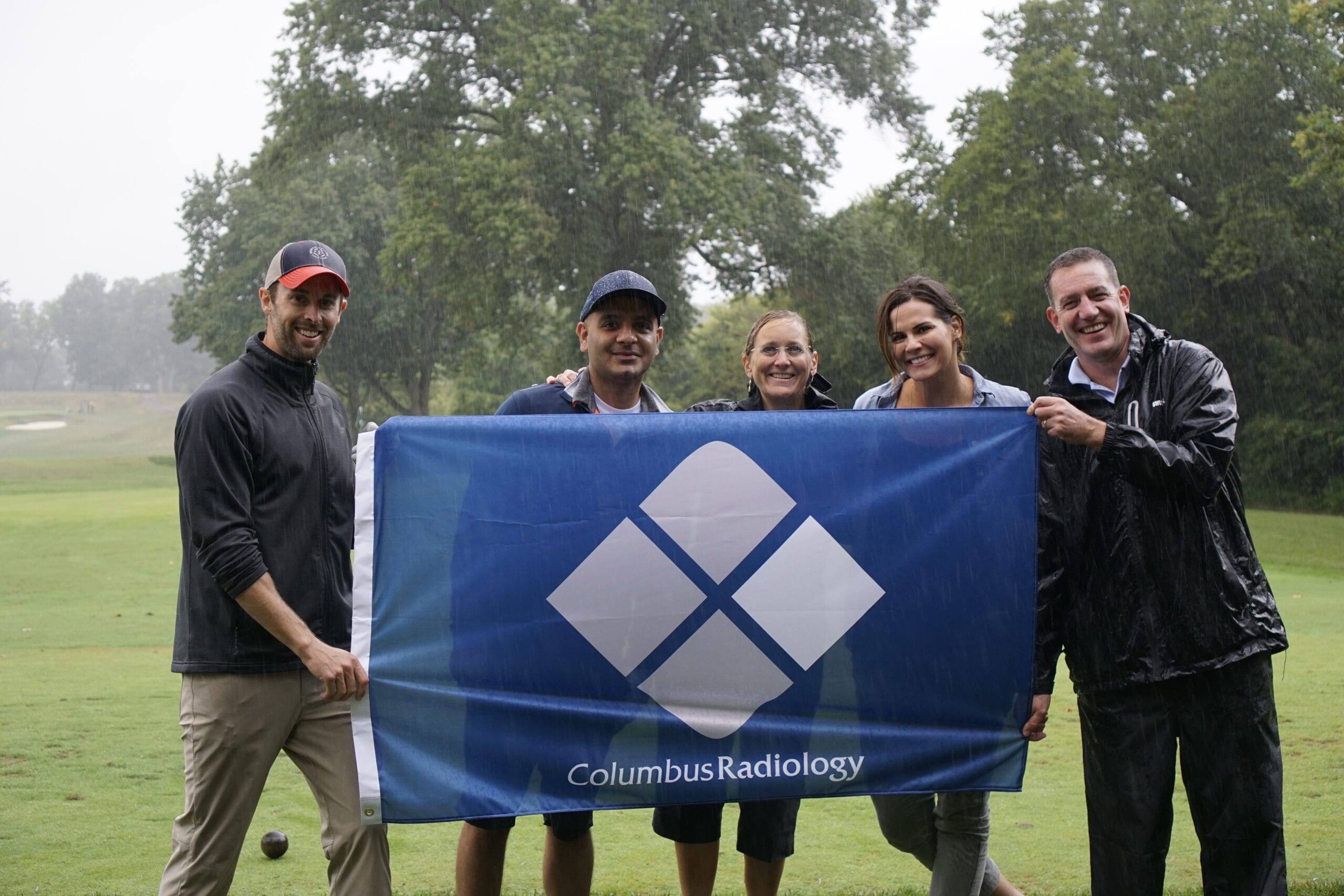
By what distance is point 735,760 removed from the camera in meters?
3.66

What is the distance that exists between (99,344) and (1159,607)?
5107 inches

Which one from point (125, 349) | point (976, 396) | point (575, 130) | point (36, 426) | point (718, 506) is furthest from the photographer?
point (125, 349)

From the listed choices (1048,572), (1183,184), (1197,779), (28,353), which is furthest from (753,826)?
(28,353)

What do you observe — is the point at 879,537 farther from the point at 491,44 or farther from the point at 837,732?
the point at 491,44

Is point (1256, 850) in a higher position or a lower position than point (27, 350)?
lower

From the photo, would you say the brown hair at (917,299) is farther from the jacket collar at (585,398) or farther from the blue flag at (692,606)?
the jacket collar at (585,398)

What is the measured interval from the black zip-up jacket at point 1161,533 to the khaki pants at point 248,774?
6.90 feet

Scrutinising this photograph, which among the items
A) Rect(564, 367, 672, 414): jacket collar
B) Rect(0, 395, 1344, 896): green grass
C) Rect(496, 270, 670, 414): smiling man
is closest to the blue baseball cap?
Rect(496, 270, 670, 414): smiling man

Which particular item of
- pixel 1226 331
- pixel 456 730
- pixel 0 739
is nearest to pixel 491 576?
pixel 456 730

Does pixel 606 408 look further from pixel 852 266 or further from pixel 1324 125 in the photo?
pixel 852 266

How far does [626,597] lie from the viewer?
367cm

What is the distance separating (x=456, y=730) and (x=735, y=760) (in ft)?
2.69

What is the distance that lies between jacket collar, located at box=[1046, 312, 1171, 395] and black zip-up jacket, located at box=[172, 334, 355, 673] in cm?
210

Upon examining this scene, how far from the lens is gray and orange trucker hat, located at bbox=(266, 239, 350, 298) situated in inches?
140
